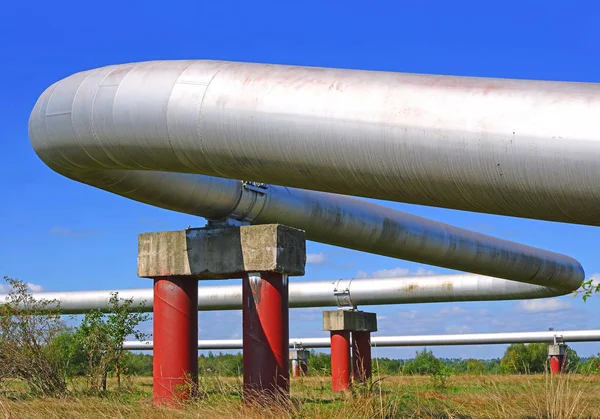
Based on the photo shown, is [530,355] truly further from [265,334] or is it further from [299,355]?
[265,334]

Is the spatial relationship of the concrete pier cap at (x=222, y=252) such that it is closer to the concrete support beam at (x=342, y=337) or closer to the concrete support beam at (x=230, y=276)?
the concrete support beam at (x=230, y=276)

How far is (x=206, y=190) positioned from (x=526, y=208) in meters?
6.10

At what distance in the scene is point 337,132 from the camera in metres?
6.32

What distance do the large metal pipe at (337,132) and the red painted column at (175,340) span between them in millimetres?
2078

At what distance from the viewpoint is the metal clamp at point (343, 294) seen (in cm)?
2219

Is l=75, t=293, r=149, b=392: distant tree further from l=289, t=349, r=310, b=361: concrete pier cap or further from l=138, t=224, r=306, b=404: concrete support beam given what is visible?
l=289, t=349, r=310, b=361: concrete pier cap

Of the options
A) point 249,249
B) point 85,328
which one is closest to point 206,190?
point 249,249

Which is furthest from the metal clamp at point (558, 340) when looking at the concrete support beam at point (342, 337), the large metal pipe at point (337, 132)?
the large metal pipe at point (337, 132)

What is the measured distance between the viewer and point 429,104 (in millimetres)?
5848

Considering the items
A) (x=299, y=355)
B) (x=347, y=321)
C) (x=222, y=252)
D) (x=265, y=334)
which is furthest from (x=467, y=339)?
(x=265, y=334)

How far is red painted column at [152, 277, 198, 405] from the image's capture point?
1130 centimetres

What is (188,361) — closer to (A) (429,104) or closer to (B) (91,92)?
(B) (91,92)

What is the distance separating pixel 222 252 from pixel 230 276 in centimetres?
40

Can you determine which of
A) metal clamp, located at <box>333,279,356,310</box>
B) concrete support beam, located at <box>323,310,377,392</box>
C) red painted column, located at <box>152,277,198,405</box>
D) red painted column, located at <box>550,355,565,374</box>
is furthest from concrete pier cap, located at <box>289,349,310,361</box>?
red painted column, located at <box>152,277,198,405</box>
